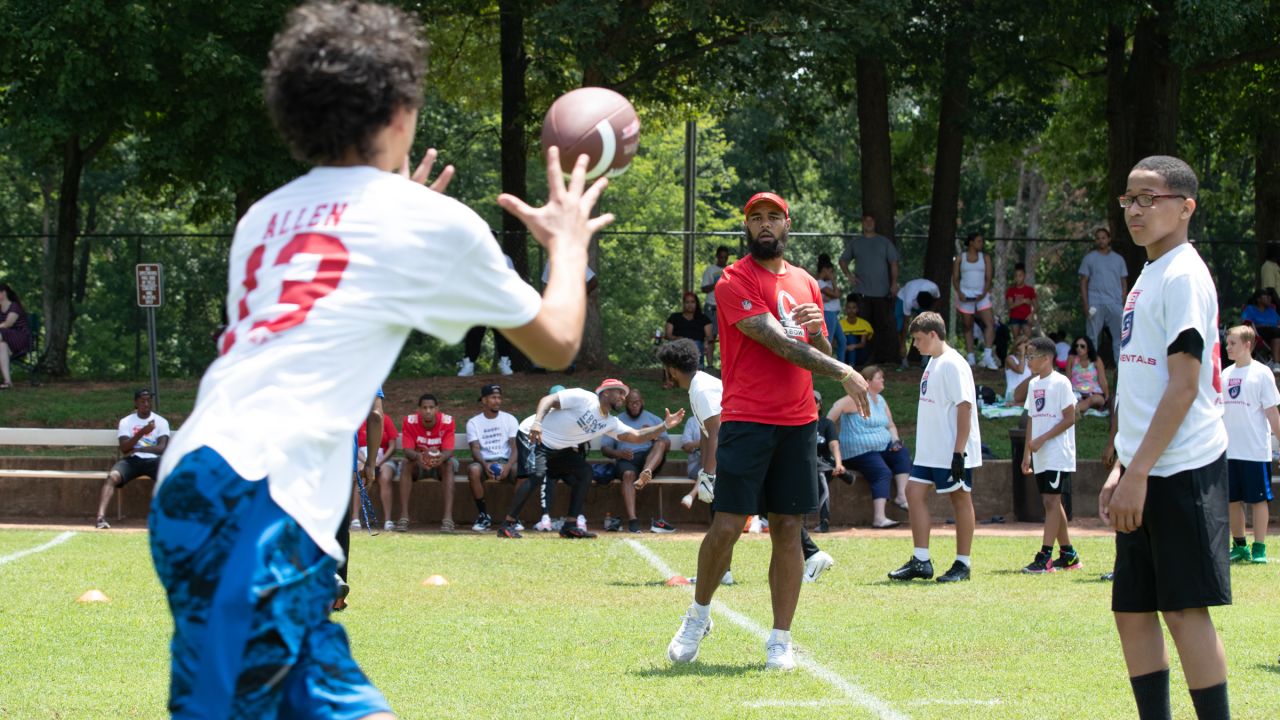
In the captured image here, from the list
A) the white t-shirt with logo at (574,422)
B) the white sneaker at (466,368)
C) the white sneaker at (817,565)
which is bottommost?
the white sneaker at (817,565)

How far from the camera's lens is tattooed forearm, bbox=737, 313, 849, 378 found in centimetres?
714

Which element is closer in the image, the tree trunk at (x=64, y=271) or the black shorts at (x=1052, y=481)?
the black shorts at (x=1052, y=481)

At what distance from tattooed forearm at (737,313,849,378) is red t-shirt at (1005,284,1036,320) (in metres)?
15.4

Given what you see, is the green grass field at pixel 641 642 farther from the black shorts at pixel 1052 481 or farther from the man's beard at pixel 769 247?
the man's beard at pixel 769 247

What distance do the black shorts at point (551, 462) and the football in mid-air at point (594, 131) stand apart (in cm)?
1047

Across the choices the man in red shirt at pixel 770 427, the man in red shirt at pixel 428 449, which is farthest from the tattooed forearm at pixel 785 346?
the man in red shirt at pixel 428 449

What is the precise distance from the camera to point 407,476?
15797 millimetres

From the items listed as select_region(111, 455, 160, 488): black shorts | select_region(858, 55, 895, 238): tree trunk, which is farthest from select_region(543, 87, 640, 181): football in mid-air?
select_region(858, 55, 895, 238): tree trunk

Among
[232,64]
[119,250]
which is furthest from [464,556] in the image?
[119,250]

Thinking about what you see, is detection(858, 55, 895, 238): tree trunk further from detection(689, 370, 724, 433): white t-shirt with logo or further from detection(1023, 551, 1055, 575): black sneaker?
detection(689, 370, 724, 433): white t-shirt with logo

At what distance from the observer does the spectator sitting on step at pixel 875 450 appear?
51.7 feet

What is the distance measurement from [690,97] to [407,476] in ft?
40.1

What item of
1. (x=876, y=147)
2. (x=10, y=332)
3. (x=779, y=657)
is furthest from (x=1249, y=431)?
(x=10, y=332)

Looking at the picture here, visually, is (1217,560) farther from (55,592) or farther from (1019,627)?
(55,592)
